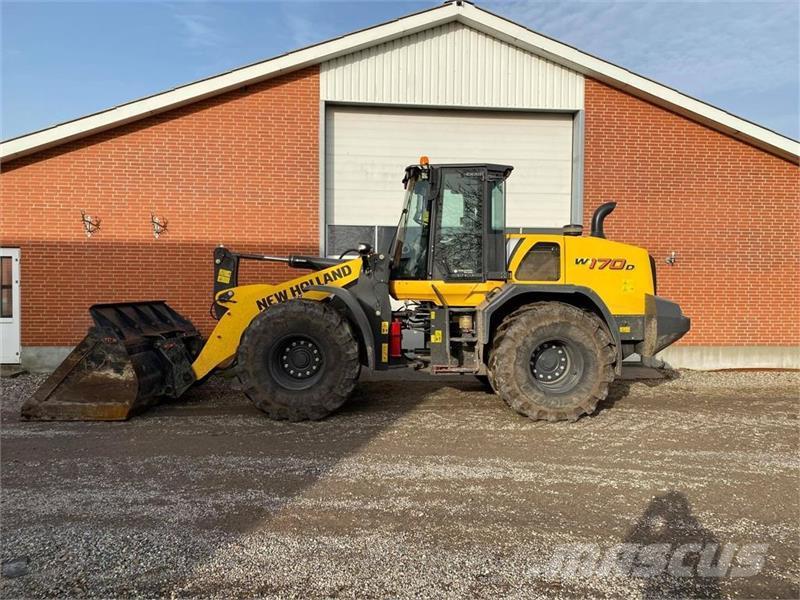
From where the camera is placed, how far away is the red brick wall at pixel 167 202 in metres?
9.17

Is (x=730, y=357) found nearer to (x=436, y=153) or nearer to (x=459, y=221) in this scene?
(x=436, y=153)

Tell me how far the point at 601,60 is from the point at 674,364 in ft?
19.3

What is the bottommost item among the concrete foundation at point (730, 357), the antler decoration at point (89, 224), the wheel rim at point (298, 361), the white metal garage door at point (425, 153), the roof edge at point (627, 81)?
the concrete foundation at point (730, 357)

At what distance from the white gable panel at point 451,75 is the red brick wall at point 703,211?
826 mm

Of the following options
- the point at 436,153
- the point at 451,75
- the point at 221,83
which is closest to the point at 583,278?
Result: the point at 436,153

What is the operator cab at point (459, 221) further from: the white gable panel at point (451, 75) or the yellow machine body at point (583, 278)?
the white gable panel at point (451, 75)

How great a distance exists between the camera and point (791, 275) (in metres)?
10.5

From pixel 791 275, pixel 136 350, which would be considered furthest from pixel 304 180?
pixel 791 275

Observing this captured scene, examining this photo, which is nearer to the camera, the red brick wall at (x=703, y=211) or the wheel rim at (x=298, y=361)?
the wheel rim at (x=298, y=361)

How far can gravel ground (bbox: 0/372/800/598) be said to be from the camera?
9.51 feet

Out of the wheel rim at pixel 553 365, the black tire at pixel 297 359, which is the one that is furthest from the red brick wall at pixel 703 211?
the black tire at pixel 297 359

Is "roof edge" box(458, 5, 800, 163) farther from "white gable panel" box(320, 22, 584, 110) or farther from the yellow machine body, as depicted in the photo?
the yellow machine body

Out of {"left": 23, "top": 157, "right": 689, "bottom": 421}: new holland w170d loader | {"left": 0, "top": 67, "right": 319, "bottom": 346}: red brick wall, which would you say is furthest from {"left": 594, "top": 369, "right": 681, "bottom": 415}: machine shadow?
{"left": 0, "top": 67, "right": 319, "bottom": 346}: red brick wall

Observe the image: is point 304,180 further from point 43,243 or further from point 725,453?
point 725,453
